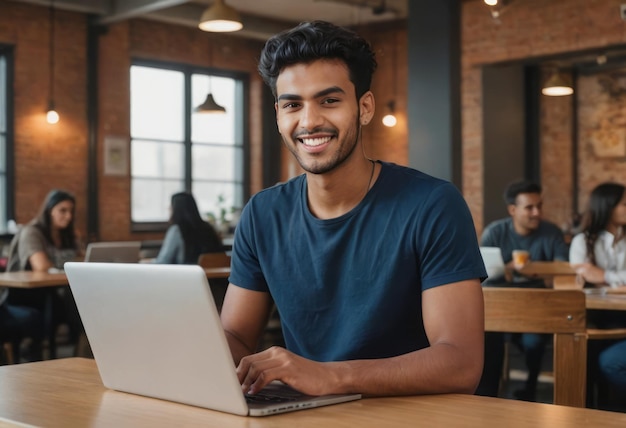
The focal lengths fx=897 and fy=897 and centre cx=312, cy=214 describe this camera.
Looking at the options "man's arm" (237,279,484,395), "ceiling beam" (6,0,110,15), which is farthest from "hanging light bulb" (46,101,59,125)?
"man's arm" (237,279,484,395)

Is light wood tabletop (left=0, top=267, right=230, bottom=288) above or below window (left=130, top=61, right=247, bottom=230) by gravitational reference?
below

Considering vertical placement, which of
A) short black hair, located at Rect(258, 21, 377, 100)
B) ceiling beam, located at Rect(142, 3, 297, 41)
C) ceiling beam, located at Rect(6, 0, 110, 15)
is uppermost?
ceiling beam, located at Rect(142, 3, 297, 41)

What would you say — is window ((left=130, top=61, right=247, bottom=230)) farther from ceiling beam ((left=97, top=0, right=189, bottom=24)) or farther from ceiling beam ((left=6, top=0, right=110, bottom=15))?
ceiling beam ((left=6, top=0, right=110, bottom=15))

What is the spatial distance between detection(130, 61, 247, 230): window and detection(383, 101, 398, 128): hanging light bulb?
6.34ft

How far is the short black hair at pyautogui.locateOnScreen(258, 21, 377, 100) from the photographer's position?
1.82 metres

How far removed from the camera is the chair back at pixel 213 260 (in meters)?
5.95

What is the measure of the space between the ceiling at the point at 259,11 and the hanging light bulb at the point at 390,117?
111cm

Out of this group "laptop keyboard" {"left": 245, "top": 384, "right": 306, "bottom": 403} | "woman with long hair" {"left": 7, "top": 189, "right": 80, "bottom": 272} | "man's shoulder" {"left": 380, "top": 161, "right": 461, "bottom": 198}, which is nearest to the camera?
"laptop keyboard" {"left": 245, "top": 384, "right": 306, "bottom": 403}

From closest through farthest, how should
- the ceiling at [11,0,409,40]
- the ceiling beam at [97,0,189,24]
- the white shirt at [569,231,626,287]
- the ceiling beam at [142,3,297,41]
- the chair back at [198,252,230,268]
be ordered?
the white shirt at [569,231,626,287]
the chair back at [198,252,230,268]
the ceiling beam at [97,0,189,24]
the ceiling at [11,0,409,40]
the ceiling beam at [142,3,297,41]

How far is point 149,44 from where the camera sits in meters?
10.7

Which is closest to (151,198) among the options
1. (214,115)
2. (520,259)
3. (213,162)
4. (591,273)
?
(213,162)

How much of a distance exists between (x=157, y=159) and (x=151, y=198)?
1.59 feet

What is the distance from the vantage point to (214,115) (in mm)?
11461

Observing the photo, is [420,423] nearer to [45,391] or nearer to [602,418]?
[602,418]
